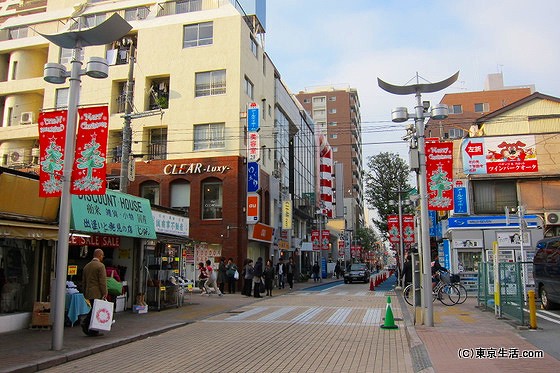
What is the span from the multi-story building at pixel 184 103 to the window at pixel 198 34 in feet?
0.22

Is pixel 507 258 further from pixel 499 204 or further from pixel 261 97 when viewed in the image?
pixel 261 97

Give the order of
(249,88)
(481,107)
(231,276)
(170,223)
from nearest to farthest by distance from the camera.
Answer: (170,223) → (231,276) → (249,88) → (481,107)

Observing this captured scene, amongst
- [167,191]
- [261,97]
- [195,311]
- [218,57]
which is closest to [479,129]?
[261,97]

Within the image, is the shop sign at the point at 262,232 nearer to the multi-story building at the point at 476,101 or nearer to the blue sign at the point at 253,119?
the blue sign at the point at 253,119

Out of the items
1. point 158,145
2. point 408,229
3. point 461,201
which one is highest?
point 158,145

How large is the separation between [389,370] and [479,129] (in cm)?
2572

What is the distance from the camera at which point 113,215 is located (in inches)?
563

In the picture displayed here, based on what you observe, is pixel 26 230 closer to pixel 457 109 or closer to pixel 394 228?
pixel 394 228

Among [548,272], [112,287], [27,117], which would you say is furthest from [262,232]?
[112,287]

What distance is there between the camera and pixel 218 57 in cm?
3183

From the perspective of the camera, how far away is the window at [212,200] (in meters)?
30.9

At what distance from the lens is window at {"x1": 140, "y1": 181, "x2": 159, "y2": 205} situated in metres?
32.2

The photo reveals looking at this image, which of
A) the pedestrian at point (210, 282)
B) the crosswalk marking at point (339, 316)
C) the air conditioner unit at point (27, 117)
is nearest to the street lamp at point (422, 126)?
the crosswalk marking at point (339, 316)

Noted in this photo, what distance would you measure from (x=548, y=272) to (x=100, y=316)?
1253cm
